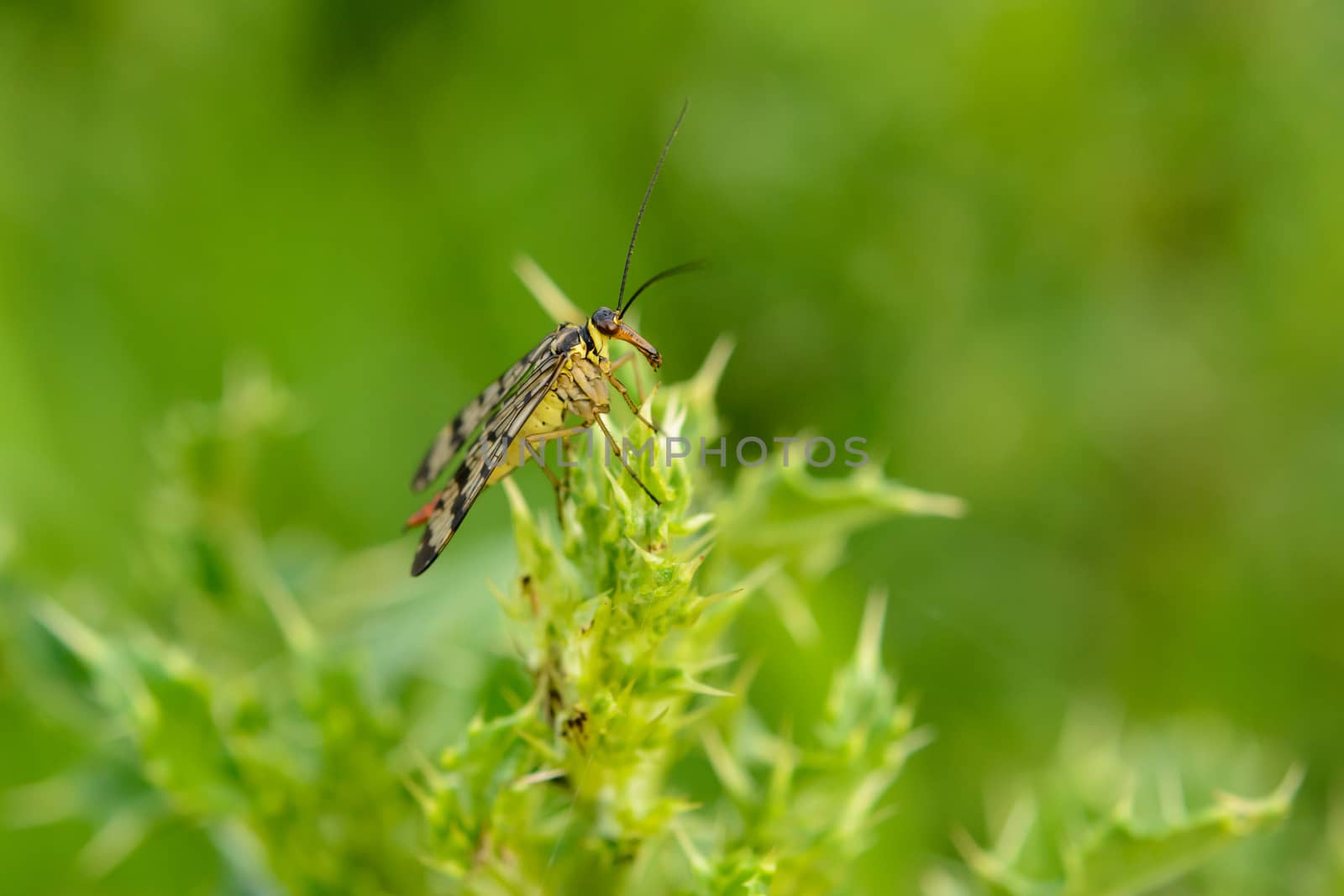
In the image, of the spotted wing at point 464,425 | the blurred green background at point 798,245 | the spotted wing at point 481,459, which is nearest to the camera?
the spotted wing at point 481,459

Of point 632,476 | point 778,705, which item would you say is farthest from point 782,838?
point 778,705

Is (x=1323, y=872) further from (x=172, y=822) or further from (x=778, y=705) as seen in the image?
(x=172, y=822)

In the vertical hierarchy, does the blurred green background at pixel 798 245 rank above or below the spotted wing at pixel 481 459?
above

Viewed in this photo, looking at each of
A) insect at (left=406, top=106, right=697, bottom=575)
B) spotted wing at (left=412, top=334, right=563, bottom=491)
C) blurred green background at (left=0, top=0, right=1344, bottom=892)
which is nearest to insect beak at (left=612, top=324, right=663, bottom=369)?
insect at (left=406, top=106, right=697, bottom=575)

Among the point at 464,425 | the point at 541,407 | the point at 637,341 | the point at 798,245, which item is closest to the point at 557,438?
the point at 541,407

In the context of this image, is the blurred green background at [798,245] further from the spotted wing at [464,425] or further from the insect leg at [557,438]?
the insect leg at [557,438]

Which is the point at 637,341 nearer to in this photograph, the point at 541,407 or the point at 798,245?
the point at 541,407

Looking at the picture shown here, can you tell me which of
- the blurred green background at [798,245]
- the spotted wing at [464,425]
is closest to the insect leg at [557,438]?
the spotted wing at [464,425]
